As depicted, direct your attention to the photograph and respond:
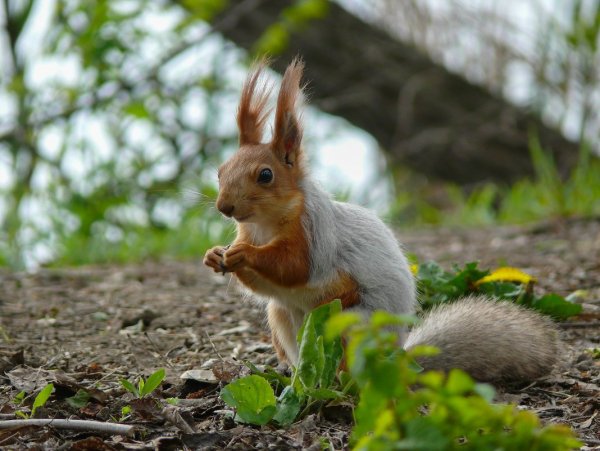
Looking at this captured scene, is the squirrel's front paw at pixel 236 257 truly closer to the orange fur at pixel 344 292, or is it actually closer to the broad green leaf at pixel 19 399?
the orange fur at pixel 344 292

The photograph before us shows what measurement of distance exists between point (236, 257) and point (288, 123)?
476 mm

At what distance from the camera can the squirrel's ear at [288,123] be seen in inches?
95.6

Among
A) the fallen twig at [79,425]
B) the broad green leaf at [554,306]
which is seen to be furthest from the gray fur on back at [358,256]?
the fallen twig at [79,425]

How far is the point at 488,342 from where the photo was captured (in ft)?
7.77

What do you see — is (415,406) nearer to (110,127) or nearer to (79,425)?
(79,425)

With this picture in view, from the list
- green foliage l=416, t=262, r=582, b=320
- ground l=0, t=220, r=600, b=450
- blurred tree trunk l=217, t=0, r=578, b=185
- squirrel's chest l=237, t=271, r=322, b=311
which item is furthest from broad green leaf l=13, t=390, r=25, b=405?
blurred tree trunk l=217, t=0, r=578, b=185

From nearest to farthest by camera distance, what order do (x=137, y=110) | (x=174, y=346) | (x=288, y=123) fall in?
(x=288, y=123)
(x=174, y=346)
(x=137, y=110)

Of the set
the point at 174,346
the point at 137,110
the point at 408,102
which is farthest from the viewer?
the point at 408,102

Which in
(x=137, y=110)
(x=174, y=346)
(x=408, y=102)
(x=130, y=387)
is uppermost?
(x=408, y=102)

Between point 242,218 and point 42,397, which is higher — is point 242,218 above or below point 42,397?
above

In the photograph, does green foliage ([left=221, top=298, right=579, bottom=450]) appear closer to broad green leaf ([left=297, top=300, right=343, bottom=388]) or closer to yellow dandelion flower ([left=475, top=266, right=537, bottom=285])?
broad green leaf ([left=297, top=300, right=343, bottom=388])

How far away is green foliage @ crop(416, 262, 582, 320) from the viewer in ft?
9.26

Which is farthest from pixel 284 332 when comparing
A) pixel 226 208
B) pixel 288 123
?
pixel 288 123

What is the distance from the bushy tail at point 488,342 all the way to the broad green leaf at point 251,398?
54 cm
